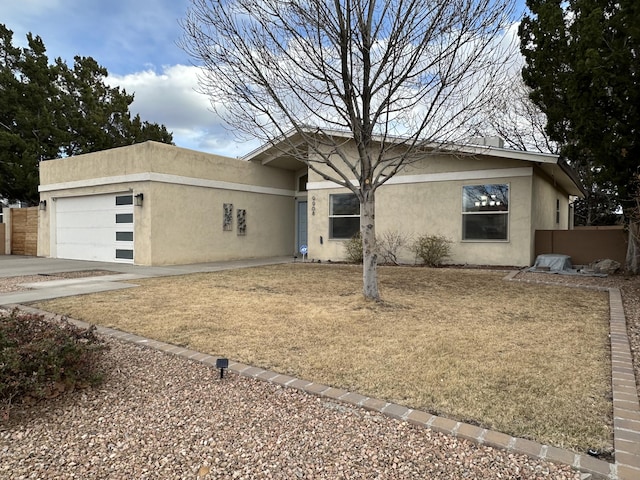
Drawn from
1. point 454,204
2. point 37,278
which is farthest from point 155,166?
point 454,204

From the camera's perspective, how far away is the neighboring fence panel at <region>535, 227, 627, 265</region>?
1263cm

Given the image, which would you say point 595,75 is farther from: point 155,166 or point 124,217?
point 124,217

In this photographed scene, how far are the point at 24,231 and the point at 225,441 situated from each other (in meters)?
19.5

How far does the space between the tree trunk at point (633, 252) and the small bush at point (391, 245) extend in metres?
5.88

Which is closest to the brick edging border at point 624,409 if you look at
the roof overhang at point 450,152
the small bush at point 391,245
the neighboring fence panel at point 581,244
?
the roof overhang at point 450,152

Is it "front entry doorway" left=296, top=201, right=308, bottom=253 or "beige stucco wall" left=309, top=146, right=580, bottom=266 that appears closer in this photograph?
"beige stucco wall" left=309, top=146, right=580, bottom=266

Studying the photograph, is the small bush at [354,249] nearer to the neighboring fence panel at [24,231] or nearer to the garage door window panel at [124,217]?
the garage door window panel at [124,217]

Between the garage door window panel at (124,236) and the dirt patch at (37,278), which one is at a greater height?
the garage door window panel at (124,236)

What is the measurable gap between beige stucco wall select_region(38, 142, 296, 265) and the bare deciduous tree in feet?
22.5

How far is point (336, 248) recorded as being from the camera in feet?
48.3

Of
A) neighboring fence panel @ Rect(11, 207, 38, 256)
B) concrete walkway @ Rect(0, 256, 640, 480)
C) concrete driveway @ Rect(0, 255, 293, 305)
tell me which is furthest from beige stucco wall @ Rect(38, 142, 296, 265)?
concrete walkway @ Rect(0, 256, 640, 480)

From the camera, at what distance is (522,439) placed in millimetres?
2611

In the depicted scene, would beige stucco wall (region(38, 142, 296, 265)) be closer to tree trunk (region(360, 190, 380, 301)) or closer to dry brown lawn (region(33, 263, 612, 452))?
dry brown lawn (region(33, 263, 612, 452))

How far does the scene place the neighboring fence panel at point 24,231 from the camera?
17.3 m
